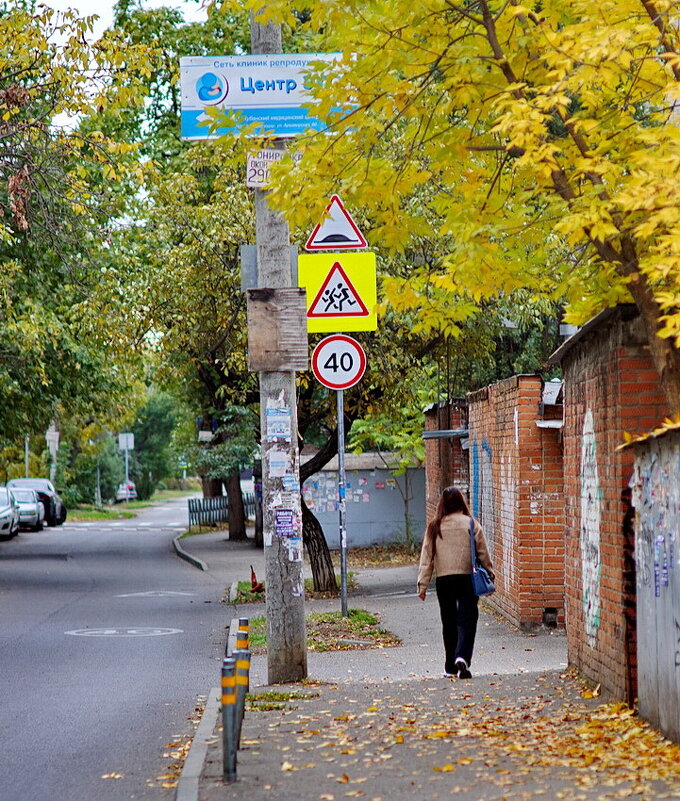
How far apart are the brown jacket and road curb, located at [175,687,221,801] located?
263cm

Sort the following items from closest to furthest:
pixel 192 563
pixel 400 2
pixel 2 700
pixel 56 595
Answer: pixel 400 2 < pixel 2 700 < pixel 56 595 < pixel 192 563

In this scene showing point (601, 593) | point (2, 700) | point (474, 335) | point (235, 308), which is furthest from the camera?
point (474, 335)

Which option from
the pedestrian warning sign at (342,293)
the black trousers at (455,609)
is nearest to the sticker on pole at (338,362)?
the pedestrian warning sign at (342,293)

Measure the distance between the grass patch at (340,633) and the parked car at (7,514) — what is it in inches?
833

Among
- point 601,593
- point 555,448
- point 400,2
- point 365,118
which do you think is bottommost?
point 601,593

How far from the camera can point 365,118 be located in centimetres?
903

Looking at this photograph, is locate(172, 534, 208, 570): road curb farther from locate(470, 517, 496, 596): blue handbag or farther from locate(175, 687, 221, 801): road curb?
locate(175, 687, 221, 801): road curb

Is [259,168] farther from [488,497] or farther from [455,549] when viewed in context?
[488,497]

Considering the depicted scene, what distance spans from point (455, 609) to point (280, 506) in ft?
6.70

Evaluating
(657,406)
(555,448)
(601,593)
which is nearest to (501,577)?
(555,448)

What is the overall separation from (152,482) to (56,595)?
228 ft

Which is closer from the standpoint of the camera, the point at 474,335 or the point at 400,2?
the point at 400,2

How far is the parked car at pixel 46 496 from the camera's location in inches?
1797

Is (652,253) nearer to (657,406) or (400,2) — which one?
(657,406)
